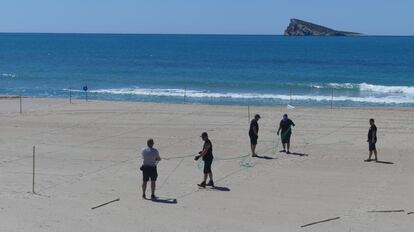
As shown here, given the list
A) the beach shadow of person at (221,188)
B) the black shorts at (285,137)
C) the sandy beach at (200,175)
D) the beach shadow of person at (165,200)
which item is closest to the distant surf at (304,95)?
the sandy beach at (200,175)

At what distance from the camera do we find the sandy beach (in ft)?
38.8

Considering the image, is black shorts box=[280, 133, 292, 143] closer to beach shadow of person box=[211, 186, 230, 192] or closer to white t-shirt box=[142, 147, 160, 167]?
beach shadow of person box=[211, 186, 230, 192]

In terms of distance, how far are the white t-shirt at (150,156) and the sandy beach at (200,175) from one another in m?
0.74

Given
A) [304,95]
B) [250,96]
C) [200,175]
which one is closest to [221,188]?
[200,175]

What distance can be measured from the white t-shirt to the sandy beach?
0.74 metres

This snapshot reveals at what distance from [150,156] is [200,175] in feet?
8.78

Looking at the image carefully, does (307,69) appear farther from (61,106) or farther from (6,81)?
(61,106)

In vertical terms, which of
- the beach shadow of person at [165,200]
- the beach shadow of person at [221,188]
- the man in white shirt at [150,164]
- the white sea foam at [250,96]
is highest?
the white sea foam at [250,96]

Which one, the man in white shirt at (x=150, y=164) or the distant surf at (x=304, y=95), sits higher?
the distant surf at (x=304, y=95)

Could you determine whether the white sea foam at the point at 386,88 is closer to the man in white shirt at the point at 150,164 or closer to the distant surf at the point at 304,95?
the distant surf at the point at 304,95

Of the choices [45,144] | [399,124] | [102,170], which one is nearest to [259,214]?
[102,170]

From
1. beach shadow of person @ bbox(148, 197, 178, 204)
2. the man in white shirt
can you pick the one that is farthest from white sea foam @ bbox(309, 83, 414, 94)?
the man in white shirt

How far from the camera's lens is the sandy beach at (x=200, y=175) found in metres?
11.8

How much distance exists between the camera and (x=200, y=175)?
1568 centimetres
